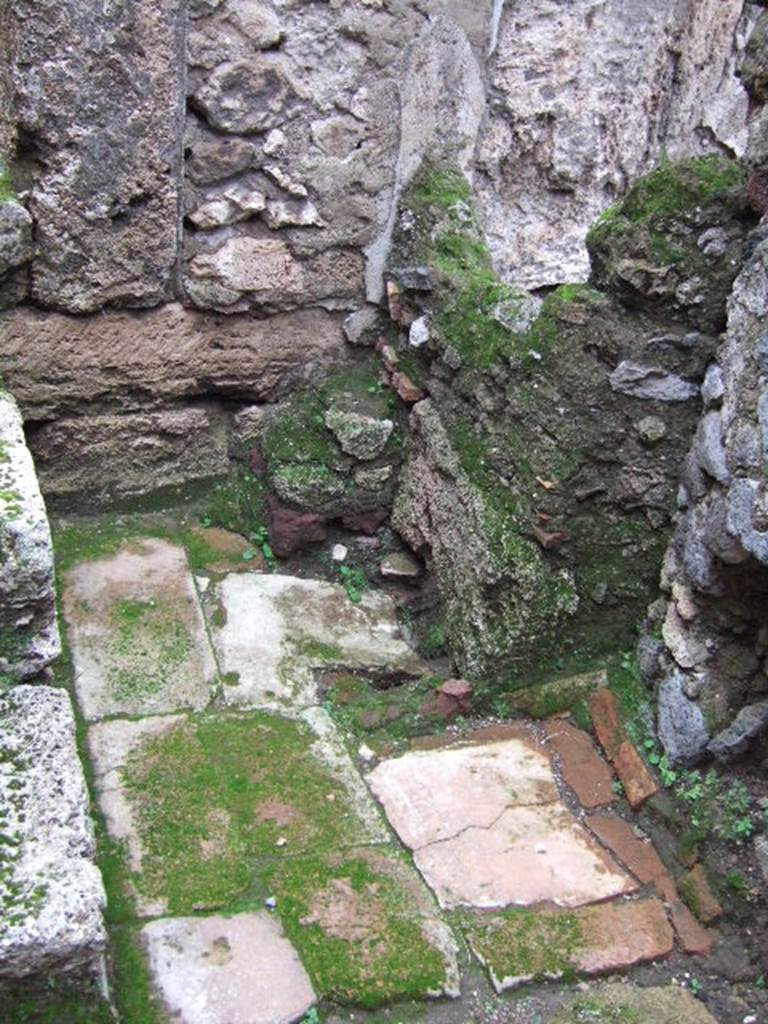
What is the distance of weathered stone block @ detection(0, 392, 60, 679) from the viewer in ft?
7.35

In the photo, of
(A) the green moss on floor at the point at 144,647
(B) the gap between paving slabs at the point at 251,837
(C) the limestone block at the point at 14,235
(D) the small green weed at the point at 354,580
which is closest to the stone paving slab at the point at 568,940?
(B) the gap between paving slabs at the point at 251,837

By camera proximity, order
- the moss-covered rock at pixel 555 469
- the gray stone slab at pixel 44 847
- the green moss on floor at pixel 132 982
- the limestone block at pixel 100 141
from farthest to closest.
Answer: the limestone block at pixel 100 141 → the moss-covered rock at pixel 555 469 → the green moss on floor at pixel 132 982 → the gray stone slab at pixel 44 847

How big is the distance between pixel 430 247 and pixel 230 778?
192cm

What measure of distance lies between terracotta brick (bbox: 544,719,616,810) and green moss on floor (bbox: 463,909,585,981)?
43 cm

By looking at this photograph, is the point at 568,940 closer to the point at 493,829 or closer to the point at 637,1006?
the point at 637,1006

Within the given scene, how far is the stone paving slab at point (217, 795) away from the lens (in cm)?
251

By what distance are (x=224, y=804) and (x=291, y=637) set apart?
77 cm

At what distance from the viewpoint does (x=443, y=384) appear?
139 inches

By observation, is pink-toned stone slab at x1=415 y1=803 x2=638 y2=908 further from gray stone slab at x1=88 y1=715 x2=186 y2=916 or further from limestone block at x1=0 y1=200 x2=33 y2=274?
limestone block at x1=0 y1=200 x2=33 y2=274

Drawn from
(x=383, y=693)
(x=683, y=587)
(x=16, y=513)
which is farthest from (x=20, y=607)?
(x=683, y=587)

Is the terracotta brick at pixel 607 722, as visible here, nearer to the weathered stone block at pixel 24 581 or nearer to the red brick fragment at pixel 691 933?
the red brick fragment at pixel 691 933

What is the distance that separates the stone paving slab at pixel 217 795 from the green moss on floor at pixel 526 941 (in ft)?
1.17

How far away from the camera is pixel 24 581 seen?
2252 mm

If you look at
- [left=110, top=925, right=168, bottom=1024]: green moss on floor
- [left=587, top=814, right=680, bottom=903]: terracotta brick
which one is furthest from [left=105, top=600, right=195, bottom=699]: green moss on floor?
[left=587, top=814, right=680, bottom=903]: terracotta brick
